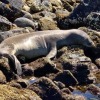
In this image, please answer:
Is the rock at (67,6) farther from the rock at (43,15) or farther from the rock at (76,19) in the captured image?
the rock at (76,19)

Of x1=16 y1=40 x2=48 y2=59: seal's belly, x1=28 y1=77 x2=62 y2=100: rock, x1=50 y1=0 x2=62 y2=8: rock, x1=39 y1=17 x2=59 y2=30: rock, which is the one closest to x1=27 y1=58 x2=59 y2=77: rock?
x1=16 y1=40 x2=48 y2=59: seal's belly

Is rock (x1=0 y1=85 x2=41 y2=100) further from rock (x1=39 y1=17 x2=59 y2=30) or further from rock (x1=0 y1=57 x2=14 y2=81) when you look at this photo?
rock (x1=39 y1=17 x2=59 y2=30)

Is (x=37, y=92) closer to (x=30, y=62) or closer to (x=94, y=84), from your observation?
(x=94, y=84)

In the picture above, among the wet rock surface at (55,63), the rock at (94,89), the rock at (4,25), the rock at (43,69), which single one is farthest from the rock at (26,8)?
the rock at (94,89)

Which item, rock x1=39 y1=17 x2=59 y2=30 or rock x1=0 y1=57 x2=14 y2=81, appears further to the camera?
rock x1=39 y1=17 x2=59 y2=30

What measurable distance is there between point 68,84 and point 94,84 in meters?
0.88

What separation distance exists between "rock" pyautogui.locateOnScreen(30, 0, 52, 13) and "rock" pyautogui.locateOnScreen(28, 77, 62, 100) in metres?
11.5

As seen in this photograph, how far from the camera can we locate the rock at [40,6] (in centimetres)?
2198

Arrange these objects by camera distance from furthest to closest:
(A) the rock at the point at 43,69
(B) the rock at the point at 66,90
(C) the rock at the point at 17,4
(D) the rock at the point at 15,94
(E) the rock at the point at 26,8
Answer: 1. (E) the rock at the point at 26,8
2. (C) the rock at the point at 17,4
3. (A) the rock at the point at 43,69
4. (B) the rock at the point at 66,90
5. (D) the rock at the point at 15,94

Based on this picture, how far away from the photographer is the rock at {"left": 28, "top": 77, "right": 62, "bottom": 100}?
1060 cm

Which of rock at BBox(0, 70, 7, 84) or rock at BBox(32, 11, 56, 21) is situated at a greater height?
rock at BBox(0, 70, 7, 84)

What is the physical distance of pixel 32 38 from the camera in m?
15.5

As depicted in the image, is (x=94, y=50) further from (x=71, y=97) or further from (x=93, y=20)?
(x=71, y=97)

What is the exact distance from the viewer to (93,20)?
1939 centimetres
